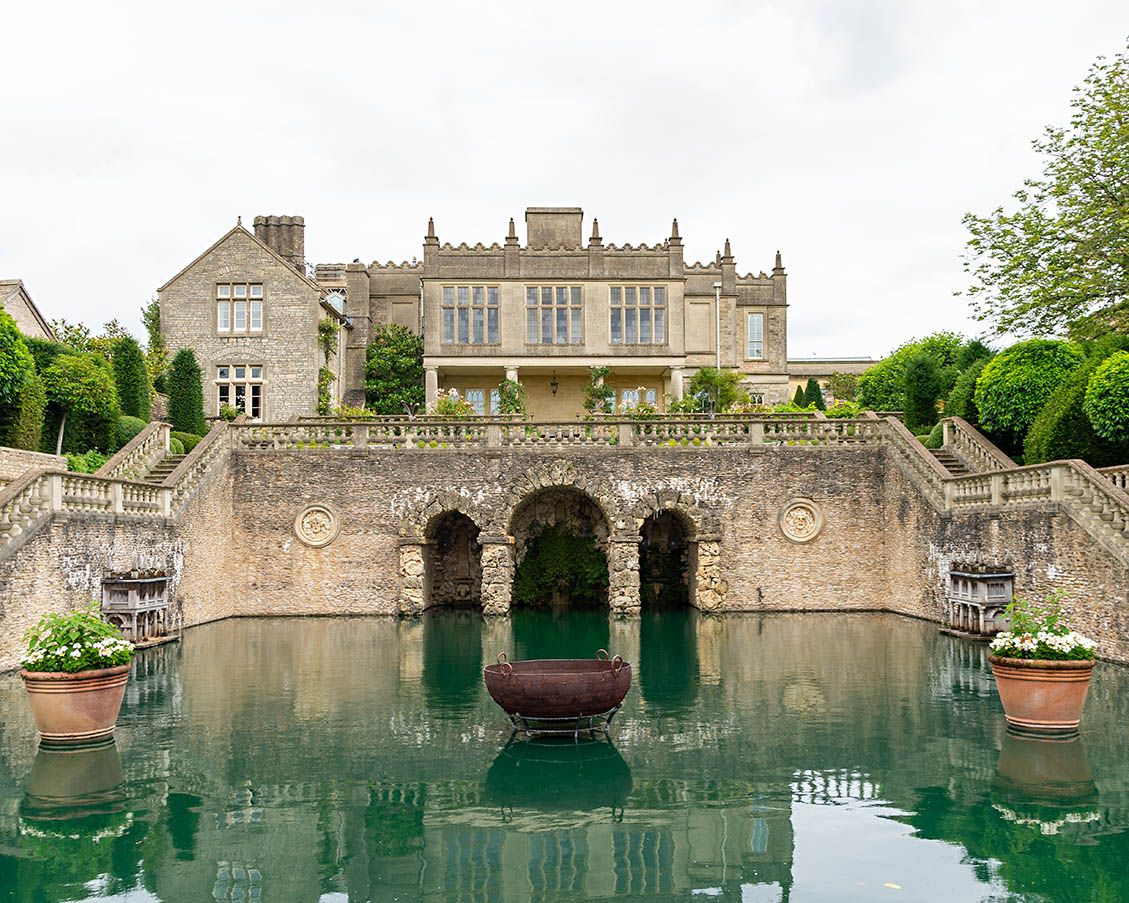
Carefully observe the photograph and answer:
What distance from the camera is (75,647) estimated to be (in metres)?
11.7

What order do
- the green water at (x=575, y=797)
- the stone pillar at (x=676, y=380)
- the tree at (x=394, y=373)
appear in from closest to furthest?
1. the green water at (x=575, y=797)
2. the stone pillar at (x=676, y=380)
3. the tree at (x=394, y=373)

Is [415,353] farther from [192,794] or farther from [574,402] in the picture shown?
[192,794]

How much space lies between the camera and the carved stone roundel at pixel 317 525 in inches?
1090

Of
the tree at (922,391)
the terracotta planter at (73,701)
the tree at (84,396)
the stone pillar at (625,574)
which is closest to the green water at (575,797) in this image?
the terracotta planter at (73,701)

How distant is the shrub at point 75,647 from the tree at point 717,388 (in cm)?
2719

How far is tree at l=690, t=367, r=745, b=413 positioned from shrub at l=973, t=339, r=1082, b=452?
12391 mm

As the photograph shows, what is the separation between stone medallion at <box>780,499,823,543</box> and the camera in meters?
27.6

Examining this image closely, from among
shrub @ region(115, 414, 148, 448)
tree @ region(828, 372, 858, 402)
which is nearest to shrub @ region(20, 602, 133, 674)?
shrub @ region(115, 414, 148, 448)

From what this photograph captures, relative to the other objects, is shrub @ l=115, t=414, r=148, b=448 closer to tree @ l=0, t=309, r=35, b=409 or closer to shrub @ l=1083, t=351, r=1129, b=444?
tree @ l=0, t=309, r=35, b=409

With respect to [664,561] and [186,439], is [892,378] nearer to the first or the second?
[664,561]

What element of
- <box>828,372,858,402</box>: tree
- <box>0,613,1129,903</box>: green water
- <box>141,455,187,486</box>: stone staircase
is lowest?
<box>0,613,1129,903</box>: green water

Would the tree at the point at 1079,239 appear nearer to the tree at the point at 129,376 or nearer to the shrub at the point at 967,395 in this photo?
the shrub at the point at 967,395

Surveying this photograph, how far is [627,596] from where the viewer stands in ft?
89.9

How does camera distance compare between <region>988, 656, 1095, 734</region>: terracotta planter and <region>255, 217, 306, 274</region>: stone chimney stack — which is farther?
<region>255, 217, 306, 274</region>: stone chimney stack
